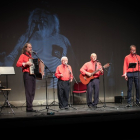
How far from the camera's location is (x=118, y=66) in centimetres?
875

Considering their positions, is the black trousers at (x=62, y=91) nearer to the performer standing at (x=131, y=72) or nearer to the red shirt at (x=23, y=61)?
the red shirt at (x=23, y=61)

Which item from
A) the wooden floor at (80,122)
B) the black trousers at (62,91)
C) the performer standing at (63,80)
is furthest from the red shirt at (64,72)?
the wooden floor at (80,122)

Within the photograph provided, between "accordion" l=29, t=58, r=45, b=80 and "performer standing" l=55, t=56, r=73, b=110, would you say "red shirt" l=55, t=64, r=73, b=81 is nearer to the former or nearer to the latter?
"performer standing" l=55, t=56, r=73, b=110

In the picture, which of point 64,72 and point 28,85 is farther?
point 64,72

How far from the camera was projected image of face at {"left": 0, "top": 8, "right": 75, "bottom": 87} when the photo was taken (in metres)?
7.91

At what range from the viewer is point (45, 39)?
806 centimetres

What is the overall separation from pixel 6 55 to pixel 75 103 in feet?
10.1

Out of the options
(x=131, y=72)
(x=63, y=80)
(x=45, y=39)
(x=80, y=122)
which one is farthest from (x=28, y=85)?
(x=131, y=72)

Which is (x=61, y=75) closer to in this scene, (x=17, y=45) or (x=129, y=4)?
(x=17, y=45)

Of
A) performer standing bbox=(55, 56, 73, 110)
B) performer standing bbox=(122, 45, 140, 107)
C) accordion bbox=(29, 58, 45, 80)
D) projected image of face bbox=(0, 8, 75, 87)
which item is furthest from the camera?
projected image of face bbox=(0, 8, 75, 87)

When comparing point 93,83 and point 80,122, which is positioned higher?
point 93,83

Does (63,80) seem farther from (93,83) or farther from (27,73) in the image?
(27,73)

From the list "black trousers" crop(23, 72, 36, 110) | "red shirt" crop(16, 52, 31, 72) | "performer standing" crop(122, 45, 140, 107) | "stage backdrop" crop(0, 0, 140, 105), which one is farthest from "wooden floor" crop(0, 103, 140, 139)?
"stage backdrop" crop(0, 0, 140, 105)

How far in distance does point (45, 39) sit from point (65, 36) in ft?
2.57
